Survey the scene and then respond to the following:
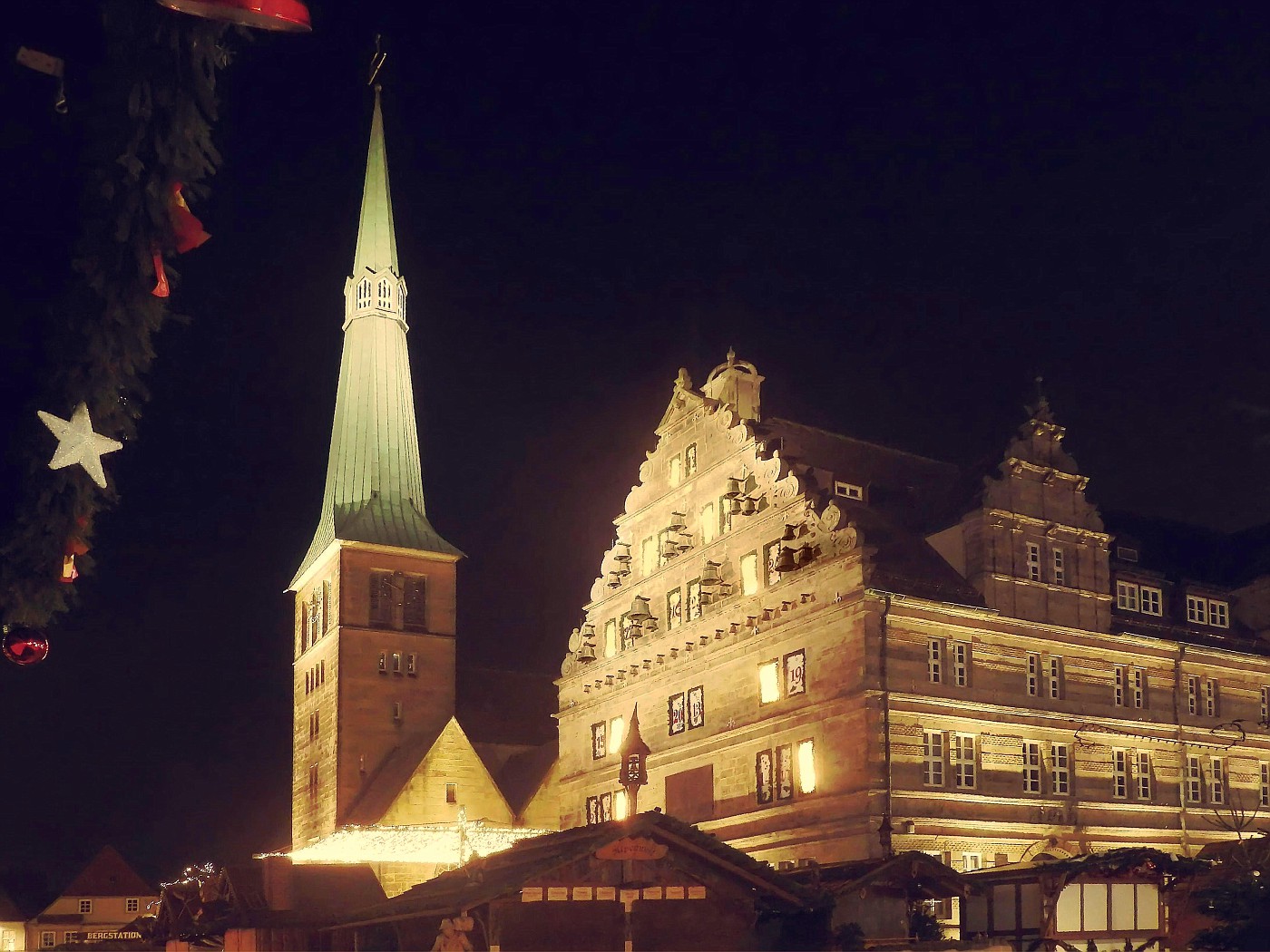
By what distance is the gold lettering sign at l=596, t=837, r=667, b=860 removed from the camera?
28781mm

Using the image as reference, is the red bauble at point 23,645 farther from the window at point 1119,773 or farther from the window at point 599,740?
the window at point 599,740

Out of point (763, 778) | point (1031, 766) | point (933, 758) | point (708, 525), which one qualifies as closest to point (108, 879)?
point (708, 525)

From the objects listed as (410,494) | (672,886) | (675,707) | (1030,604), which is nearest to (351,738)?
(410,494)

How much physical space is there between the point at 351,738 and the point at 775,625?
2795 centimetres

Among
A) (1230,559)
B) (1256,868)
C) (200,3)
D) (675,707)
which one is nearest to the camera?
(200,3)

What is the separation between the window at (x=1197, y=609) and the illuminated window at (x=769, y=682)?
1522cm

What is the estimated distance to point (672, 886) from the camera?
96.8ft

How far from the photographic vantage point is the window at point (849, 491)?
52.7 metres

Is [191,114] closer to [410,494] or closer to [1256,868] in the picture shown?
[1256,868]

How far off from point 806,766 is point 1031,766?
23.0 ft

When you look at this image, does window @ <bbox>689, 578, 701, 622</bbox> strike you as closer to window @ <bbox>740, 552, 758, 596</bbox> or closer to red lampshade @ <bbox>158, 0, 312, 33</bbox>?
window @ <bbox>740, 552, 758, 596</bbox>

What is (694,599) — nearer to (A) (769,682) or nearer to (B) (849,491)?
(A) (769,682)

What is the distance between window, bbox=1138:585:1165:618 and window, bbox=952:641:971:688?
8807 millimetres

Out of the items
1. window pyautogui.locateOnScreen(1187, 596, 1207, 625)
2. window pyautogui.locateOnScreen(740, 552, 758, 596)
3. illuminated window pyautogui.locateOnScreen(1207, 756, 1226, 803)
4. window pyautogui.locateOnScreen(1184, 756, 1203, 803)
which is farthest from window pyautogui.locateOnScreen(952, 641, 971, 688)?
illuminated window pyautogui.locateOnScreen(1207, 756, 1226, 803)
